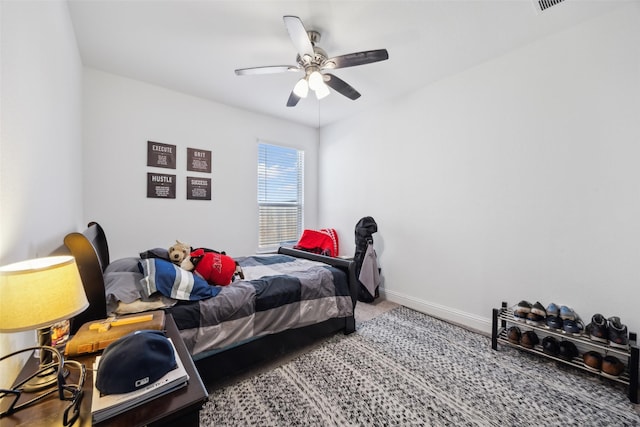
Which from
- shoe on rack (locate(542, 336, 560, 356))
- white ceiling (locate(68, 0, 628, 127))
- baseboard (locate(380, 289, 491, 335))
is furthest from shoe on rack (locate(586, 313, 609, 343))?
white ceiling (locate(68, 0, 628, 127))

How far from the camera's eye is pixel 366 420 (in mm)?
1479

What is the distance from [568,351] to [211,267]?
2822mm

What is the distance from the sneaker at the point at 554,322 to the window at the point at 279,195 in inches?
128

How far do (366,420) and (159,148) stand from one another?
331cm

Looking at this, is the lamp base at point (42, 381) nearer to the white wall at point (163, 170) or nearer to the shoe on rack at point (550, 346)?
the white wall at point (163, 170)

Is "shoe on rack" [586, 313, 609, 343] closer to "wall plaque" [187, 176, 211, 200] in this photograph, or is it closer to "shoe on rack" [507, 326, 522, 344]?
"shoe on rack" [507, 326, 522, 344]

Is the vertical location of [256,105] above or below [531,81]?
above

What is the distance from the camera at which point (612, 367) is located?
1725 millimetres

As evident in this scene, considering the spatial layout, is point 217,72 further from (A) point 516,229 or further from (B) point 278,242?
(A) point 516,229

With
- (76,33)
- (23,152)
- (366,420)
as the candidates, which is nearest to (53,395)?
(23,152)

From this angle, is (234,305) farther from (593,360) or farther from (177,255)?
(593,360)

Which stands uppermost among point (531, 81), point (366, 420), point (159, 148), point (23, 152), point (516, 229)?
point (531, 81)

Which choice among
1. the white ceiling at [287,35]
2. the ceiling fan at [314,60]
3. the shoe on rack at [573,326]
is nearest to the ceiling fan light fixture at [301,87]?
the ceiling fan at [314,60]

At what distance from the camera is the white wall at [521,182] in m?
1.89
